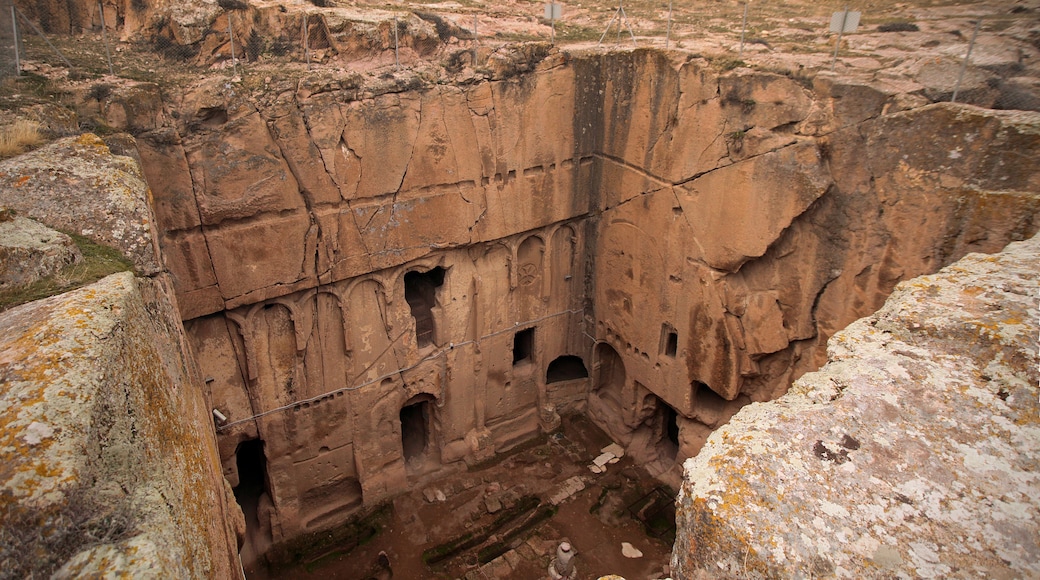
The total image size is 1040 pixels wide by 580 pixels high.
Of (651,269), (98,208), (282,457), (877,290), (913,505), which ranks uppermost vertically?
(98,208)

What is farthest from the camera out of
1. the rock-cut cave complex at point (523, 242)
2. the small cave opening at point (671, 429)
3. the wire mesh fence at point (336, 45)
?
the small cave opening at point (671, 429)

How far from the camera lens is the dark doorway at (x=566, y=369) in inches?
505

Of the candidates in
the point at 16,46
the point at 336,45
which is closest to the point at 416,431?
the point at 336,45

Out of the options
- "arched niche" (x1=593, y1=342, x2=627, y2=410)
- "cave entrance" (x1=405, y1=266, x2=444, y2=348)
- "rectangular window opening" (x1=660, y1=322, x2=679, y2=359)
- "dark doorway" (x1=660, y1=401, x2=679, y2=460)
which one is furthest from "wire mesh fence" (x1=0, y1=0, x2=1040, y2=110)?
"dark doorway" (x1=660, y1=401, x2=679, y2=460)

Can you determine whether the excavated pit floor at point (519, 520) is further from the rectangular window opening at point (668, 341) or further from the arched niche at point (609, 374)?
the rectangular window opening at point (668, 341)

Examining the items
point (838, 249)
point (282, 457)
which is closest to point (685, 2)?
point (838, 249)

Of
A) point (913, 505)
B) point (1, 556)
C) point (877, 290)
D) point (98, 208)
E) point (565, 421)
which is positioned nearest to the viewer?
point (1, 556)

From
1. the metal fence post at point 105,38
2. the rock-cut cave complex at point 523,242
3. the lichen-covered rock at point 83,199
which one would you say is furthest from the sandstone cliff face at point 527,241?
the lichen-covered rock at point 83,199

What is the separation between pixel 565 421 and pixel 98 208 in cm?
911

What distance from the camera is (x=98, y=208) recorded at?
4.96 m

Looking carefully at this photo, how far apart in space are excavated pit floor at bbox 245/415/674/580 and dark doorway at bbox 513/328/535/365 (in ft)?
5.21

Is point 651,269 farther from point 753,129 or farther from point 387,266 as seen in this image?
point 387,266

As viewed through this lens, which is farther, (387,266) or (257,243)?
(387,266)

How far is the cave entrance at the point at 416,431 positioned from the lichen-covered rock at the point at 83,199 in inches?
246
